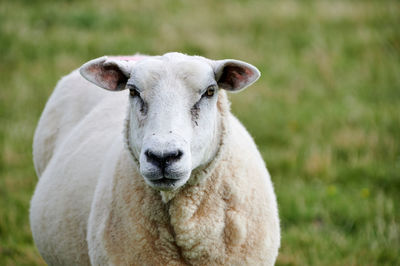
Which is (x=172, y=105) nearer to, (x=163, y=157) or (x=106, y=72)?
(x=163, y=157)

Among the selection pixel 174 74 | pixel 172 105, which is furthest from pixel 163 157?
pixel 174 74

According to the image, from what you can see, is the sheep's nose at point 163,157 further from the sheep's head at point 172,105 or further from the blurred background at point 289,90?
the blurred background at point 289,90

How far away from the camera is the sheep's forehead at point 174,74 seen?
2.68m

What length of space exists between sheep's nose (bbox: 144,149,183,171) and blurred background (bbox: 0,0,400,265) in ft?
7.14

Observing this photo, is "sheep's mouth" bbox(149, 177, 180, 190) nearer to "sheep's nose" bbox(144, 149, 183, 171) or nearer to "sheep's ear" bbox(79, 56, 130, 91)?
"sheep's nose" bbox(144, 149, 183, 171)

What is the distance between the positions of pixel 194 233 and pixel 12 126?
4.68 meters

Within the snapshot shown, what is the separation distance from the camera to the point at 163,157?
242cm

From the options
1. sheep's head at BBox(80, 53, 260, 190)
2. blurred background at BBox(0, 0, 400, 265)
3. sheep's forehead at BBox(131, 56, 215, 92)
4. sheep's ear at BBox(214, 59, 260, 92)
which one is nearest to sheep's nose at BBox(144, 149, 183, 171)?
sheep's head at BBox(80, 53, 260, 190)

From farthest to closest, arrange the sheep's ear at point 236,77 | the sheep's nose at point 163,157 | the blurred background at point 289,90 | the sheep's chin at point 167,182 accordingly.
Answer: the blurred background at point 289,90 → the sheep's ear at point 236,77 → the sheep's chin at point 167,182 → the sheep's nose at point 163,157

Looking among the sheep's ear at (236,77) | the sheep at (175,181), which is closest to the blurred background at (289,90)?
the sheep at (175,181)

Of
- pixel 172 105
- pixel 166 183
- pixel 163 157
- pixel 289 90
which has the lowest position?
pixel 289 90

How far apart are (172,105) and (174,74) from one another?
0.19 metres

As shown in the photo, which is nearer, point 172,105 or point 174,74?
point 172,105

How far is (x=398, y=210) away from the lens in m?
4.92
